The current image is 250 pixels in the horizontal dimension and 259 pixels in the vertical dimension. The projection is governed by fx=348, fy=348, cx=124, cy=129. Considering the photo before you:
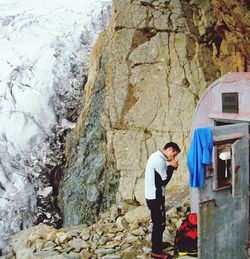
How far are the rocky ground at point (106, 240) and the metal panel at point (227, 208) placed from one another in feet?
4.87

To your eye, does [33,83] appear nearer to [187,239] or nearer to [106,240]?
[106,240]

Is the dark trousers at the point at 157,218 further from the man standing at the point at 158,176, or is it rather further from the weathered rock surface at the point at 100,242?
the weathered rock surface at the point at 100,242

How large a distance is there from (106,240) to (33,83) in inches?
516

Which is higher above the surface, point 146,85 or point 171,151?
point 146,85

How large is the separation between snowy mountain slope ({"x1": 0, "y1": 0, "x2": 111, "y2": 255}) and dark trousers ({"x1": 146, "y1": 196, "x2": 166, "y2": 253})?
7859mm

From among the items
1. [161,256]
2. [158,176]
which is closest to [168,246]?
[161,256]

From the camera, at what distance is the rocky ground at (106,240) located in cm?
633

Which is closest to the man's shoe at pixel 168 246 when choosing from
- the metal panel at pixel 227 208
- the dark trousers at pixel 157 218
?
the dark trousers at pixel 157 218

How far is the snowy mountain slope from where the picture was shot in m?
14.1

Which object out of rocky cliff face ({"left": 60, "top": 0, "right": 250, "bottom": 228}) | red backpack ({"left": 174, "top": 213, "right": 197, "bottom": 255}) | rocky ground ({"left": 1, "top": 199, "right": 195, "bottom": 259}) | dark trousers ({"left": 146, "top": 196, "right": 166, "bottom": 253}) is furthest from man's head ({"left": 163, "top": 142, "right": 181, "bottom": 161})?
rocky cliff face ({"left": 60, "top": 0, "right": 250, "bottom": 228})

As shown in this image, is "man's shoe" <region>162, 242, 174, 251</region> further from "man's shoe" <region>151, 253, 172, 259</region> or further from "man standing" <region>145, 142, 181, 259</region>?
"man standing" <region>145, 142, 181, 259</region>

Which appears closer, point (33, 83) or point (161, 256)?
point (161, 256)

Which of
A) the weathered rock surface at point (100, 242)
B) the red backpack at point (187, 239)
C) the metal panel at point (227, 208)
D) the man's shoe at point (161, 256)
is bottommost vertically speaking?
the weathered rock surface at point (100, 242)

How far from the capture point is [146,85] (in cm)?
997
